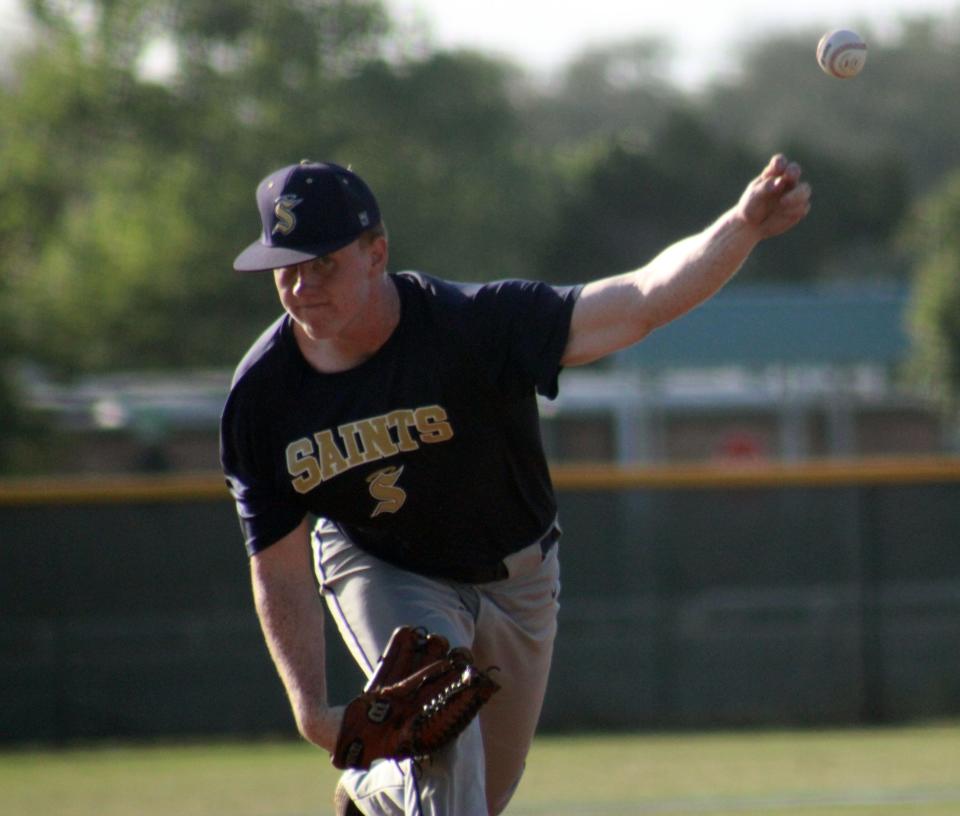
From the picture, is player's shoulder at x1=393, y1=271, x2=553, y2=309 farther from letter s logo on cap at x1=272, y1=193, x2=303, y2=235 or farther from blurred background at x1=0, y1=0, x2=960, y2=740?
blurred background at x1=0, y1=0, x2=960, y2=740

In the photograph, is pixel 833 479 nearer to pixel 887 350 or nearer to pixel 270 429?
pixel 270 429

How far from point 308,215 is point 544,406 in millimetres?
17747

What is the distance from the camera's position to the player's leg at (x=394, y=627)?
4.39 metres

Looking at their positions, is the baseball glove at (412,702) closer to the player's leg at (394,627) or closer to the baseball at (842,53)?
the player's leg at (394,627)

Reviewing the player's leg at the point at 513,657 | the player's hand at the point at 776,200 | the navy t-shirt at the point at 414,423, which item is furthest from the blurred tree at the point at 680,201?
the player's hand at the point at 776,200

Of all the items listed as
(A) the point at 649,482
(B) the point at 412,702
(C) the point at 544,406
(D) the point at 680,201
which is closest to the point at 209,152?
(D) the point at 680,201

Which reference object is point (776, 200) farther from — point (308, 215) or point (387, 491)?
point (387, 491)

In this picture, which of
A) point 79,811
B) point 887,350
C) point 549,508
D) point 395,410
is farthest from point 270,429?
point 887,350

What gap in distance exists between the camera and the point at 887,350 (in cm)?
2444

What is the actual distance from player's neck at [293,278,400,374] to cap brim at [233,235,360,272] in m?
0.21

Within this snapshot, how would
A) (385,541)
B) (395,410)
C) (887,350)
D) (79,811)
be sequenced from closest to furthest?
(395,410), (385,541), (79,811), (887,350)

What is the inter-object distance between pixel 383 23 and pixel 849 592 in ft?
85.8

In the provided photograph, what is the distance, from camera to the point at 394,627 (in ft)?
15.0

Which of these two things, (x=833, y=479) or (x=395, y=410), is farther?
(x=833, y=479)
